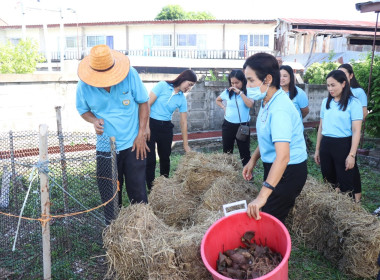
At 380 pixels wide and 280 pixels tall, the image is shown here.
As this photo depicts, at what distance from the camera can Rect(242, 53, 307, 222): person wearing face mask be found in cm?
227

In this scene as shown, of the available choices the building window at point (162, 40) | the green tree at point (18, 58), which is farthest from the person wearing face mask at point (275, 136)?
the building window at point (162, 40)

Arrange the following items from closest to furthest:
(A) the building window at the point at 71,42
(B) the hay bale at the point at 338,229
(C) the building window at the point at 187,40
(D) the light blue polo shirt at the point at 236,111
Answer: (B) the hay bale at the point at 338,229
(D) the light blue polo shirt at the point at 236,111
(C) the building window at the point at 187,40
(A) the building window at the point at 71,42

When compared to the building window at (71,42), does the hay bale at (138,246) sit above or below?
below

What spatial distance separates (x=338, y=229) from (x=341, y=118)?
1517mm

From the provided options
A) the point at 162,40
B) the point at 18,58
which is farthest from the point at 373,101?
the point at 162,40

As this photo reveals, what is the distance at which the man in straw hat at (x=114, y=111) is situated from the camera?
300 cm

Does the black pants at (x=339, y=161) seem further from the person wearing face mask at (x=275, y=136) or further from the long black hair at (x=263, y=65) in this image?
the long black hair at (x=263, y=65)

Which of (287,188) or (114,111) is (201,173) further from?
(287,188)

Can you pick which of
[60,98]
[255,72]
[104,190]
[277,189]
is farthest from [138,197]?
[60,98]

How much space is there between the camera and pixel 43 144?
2.51 m

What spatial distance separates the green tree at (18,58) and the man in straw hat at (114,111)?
15.5 metres

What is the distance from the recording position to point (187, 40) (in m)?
24.8

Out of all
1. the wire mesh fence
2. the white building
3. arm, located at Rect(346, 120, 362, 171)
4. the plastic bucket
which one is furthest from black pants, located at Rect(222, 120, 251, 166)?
the white building

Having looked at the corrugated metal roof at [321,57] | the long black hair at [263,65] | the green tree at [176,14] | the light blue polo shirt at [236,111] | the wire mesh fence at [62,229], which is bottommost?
the wire mesh fence at [62,229]
